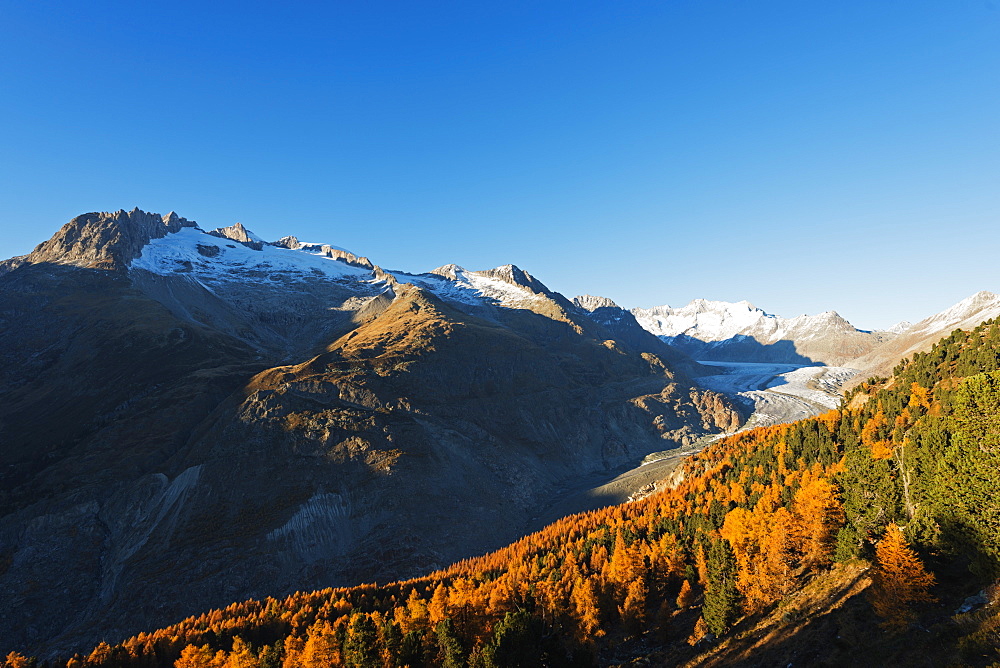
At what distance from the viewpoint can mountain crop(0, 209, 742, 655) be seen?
3164 inches

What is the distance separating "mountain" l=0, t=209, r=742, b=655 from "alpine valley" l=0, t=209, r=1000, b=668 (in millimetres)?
562

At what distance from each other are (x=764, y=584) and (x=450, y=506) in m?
71.1

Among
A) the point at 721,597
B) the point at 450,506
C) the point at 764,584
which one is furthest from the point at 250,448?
the point at 764,584

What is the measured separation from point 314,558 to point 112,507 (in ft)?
135

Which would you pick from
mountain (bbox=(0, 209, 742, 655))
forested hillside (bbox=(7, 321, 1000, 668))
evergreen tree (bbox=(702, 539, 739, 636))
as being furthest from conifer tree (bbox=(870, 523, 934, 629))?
mountain (bbox=(0, 209, 742, 655))

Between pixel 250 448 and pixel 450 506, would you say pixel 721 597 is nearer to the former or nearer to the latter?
pixel 450 506

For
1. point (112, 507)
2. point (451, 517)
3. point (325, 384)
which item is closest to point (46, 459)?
point (112, 507)

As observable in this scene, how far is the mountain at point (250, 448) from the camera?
264 feet

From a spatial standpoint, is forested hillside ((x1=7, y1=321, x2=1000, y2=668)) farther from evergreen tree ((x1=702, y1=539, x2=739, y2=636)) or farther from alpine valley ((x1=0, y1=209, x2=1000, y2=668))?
alpine valley ((x1=0, y1=209, x2=1000, y2=668))

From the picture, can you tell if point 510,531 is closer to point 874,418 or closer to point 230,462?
point 230,462

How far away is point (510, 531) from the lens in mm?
105062

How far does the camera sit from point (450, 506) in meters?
103

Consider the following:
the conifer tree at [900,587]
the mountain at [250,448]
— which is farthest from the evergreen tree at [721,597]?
the mountain at [250,448]

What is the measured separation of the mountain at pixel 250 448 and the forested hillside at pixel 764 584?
18004 millimetres
